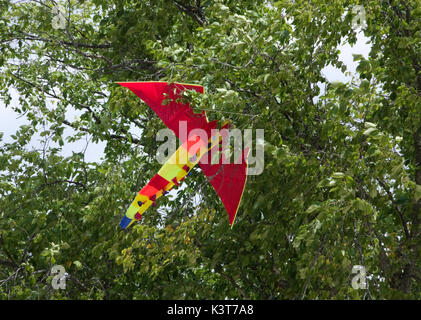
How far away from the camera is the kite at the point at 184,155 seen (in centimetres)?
464

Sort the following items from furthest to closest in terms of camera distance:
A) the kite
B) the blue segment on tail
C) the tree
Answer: the blue segment on tail
the kite
the tree

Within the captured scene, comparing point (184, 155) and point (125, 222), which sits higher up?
point (184, 155)

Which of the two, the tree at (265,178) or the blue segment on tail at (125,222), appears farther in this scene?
the blue segment on tail at (125,222)

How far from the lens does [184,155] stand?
4.90m

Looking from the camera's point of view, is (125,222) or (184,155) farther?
(125,222)

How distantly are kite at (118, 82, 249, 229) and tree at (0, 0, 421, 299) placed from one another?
131mm

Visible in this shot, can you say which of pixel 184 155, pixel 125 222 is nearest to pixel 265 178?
pixel 184 155

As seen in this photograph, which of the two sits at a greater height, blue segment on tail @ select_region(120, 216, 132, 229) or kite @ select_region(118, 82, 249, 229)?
kite @ select_region(118, 82, 249, 229)

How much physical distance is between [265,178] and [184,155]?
2.39 feet

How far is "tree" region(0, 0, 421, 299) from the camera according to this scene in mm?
4102

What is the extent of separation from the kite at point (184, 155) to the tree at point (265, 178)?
0.13 meters

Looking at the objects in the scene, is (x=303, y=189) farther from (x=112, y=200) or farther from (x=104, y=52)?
(x=104, y=52)

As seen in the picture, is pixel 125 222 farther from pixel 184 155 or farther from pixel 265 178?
pixel 265 178
